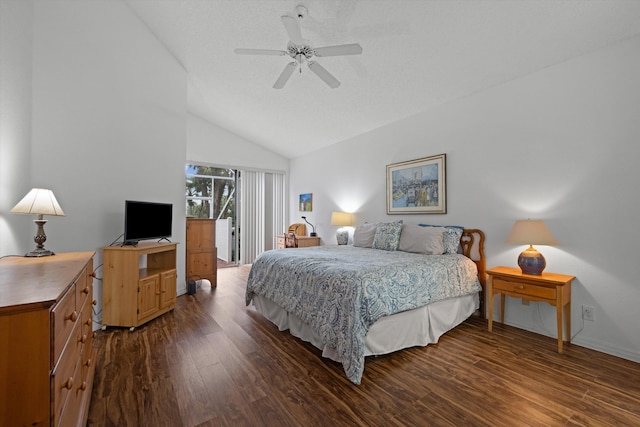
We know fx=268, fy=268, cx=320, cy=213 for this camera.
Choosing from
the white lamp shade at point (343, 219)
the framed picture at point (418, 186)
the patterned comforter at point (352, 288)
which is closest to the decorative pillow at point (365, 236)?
the framed picture at point (418, 186)

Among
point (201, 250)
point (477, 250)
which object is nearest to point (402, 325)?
point (477, 250)

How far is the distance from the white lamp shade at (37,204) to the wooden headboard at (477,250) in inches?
156

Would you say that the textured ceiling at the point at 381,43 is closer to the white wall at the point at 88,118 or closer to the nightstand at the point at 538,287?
the white wall at the point at 88,118

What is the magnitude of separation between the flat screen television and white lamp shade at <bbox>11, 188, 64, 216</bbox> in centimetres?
83

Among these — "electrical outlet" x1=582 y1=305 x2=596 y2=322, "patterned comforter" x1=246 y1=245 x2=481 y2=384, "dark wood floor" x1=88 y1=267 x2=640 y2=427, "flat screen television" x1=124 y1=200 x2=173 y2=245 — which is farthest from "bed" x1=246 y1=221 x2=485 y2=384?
"flat screen television" x1=124 y1=200 x2=173 y2=245

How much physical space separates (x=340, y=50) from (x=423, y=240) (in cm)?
225

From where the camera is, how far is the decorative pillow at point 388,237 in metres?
3.58

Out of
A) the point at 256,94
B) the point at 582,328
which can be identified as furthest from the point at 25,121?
the point at 582,328

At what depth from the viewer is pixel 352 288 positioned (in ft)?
6.54

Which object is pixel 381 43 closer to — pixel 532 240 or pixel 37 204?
pixel 532 240

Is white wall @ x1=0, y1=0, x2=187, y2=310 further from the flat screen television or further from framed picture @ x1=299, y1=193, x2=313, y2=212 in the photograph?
framed picture @ x1=299, y1=193, x2=313, y2=212

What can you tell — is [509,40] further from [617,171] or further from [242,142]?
[242,142]

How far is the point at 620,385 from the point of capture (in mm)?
1873

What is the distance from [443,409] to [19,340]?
2020 mm
